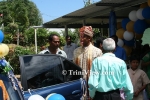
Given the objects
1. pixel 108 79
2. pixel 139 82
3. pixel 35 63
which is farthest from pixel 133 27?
pixel 108 79

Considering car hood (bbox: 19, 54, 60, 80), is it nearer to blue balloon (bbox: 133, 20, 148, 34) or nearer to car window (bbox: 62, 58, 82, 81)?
car window (bbox: 62, 58, 82, 81)

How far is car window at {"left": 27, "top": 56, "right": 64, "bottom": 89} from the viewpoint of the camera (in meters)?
4.14

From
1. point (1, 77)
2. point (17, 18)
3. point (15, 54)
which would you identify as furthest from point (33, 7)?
point (1, 77)

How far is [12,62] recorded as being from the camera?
12477 millimetres

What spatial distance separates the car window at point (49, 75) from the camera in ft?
13.6

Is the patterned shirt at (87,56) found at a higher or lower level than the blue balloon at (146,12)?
lower

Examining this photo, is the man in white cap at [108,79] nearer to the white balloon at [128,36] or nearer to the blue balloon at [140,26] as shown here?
the blue balloon at [140,26]

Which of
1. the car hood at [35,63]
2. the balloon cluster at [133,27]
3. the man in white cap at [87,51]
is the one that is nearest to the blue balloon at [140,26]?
the balloon cluster at [133,27]

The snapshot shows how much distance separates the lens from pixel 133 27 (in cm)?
796

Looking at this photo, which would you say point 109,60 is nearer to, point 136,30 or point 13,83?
point 13,83

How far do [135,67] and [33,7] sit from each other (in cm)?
6320

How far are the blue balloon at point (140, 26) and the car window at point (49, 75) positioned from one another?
3706 millimetres

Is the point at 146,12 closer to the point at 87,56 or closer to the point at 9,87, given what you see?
the point at 87,56

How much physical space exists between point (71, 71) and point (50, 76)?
456mm
